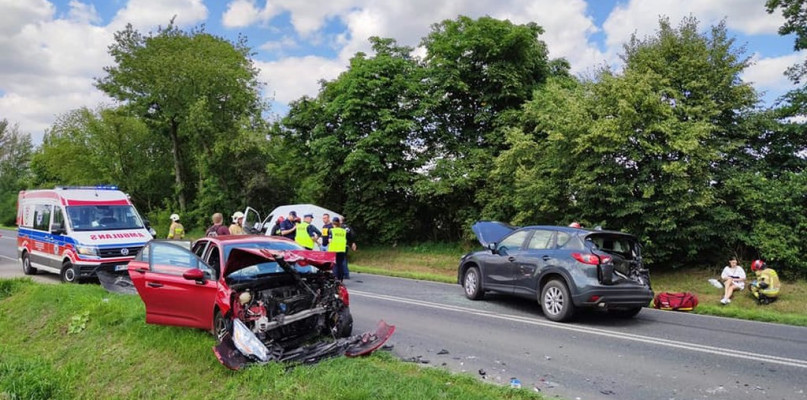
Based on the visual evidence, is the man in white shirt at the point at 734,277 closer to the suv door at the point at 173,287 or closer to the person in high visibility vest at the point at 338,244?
the person in high visibility vest at the point at 338,244

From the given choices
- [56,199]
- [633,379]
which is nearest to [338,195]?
[56,199]

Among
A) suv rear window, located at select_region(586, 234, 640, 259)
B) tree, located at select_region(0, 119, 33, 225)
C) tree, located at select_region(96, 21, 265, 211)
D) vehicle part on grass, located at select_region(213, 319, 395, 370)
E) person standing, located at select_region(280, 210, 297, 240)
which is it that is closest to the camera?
vehicle part on grass, located at select_region(213, 319, 395, 370)

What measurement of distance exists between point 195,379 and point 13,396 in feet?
9.92

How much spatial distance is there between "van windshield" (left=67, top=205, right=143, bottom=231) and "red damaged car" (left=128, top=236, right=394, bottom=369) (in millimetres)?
6273

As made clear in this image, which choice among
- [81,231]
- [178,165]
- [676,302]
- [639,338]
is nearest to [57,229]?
[81,231]

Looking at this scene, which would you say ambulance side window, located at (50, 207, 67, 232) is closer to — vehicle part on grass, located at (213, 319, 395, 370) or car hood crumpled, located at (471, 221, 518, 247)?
vehicle part on grass, located at (213, 319, 395, 370)

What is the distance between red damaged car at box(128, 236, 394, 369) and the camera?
6074mm

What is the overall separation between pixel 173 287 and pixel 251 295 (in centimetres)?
164

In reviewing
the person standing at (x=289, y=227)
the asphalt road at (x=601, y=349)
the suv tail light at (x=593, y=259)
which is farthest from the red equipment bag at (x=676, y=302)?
the person standing at (x=289, y=227)

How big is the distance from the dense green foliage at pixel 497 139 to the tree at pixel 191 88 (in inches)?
5.2

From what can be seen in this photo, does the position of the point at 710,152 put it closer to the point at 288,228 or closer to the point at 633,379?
the point at 633,379

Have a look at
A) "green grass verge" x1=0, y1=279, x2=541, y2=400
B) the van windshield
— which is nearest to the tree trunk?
the van windshield

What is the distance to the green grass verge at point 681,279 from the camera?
10.5 m

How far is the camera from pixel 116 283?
37.3 feet
